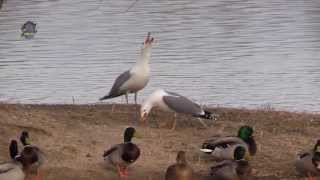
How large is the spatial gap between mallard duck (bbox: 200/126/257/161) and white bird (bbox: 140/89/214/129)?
1.15m

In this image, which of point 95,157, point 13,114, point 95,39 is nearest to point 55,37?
point 95,39

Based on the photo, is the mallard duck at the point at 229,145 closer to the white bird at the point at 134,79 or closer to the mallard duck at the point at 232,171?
the mallard duck at the point at 232,171

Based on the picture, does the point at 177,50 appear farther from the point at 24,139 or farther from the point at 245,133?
the point at 24,139

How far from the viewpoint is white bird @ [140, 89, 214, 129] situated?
12.2m

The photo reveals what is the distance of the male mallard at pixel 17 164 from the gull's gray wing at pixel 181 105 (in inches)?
110

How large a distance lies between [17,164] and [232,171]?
6.86 ft

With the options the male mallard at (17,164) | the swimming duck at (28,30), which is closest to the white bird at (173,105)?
the male mallard at (17,164)

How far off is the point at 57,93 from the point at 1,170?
7529 millimetres

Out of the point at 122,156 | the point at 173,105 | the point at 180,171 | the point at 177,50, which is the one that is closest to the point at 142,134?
the point at 173,105

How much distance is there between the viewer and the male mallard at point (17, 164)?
941 cm

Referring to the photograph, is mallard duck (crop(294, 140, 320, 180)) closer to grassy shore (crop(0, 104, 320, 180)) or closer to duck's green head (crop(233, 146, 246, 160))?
grassy shore (crop(0, 104, 320, 180))

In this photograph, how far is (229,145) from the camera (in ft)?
35.0

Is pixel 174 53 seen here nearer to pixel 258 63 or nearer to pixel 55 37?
pixel 258 63

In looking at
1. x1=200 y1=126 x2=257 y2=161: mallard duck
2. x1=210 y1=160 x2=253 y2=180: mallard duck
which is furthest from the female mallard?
x1=200 y1=126 x2=257 y2=161: mallard duck
